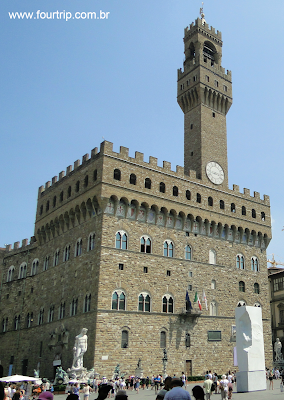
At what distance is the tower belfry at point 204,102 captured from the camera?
45344 mm

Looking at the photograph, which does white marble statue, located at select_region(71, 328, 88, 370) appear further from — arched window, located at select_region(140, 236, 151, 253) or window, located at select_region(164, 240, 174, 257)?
window, located at select_region(164, 240, 174, 257)

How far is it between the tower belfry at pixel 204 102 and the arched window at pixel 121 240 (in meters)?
11.7

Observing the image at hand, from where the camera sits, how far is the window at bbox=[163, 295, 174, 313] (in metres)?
37.4

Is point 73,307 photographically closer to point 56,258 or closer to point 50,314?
point 50,314

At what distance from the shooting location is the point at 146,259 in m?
37.4

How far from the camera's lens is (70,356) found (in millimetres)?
35312

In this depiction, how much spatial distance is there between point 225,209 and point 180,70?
18027 mm

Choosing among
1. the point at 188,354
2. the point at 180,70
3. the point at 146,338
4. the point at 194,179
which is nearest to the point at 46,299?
the point at 146,338

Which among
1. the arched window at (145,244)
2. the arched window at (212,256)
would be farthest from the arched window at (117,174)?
the arched window at (212,256)

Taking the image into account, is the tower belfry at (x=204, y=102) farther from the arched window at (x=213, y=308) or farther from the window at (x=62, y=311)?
the window at (x=62, y=311)

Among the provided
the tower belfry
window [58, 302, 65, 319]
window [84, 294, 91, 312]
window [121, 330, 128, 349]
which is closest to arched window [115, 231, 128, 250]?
window [84, 294, 91, 312]

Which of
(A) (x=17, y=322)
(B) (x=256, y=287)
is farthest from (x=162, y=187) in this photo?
(A) (x=17, y=322)

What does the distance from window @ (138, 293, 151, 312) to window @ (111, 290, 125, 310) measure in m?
1.65

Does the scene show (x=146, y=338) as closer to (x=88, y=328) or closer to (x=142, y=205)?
(x=88, y=328)
